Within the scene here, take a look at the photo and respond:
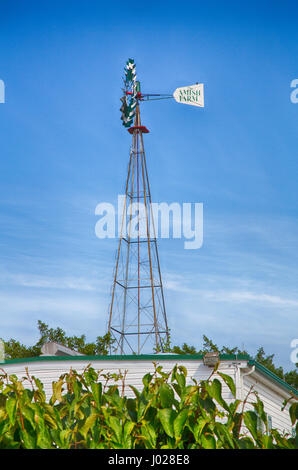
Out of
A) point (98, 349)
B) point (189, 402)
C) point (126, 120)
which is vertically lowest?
point (189, 402)

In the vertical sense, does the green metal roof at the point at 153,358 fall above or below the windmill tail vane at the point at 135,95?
below

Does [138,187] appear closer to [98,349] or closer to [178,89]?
[178,89]

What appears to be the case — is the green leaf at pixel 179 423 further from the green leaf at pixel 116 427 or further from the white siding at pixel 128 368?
the white siding at pixel 128 368

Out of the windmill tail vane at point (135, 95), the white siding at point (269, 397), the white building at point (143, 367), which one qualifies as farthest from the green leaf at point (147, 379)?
the windmill tail vane at point (135, 95)

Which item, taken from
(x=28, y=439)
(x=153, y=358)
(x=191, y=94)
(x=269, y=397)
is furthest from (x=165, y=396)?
(x=191, y=94)

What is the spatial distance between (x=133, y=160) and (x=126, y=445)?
3360 centimetres

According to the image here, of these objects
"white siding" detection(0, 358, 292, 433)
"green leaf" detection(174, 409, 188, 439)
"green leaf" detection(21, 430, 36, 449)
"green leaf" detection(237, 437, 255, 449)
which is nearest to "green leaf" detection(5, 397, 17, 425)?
"green leaf" detection(21, 430, 36, 449)

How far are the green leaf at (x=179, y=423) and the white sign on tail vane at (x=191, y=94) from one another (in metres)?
31.8

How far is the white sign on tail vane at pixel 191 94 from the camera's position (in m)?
34.6

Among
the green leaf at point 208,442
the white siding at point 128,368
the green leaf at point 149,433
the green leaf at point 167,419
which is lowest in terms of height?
the green leaf at point 208,442

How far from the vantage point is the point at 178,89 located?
35000 mm

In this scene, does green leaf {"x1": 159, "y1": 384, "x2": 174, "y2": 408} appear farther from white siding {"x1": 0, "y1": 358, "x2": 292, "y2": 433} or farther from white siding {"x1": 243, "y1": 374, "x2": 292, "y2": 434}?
white siding {"x1": 243, "y1": 374, "x2": 292, "y2": 434}

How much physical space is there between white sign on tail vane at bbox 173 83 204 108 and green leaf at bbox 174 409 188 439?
3179cm
